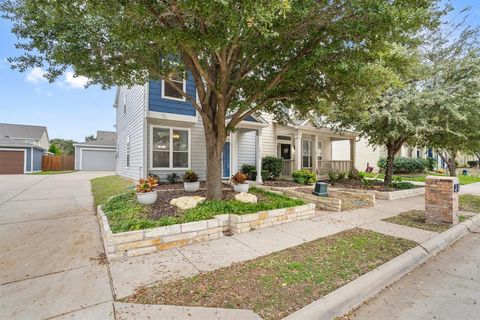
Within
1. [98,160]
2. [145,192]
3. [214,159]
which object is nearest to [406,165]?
[214,159]

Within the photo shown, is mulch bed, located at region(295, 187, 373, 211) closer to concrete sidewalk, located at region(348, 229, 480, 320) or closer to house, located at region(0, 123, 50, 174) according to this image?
concrete sidewalk, located at region(348, 229, 480, 320)

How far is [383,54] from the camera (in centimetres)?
504

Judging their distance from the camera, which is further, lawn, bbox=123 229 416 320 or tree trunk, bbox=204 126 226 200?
tree trunk, bbox=204 126 226 200

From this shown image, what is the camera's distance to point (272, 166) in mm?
12773

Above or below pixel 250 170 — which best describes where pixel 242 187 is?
below

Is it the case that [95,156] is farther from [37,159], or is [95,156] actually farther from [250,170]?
[250,170]

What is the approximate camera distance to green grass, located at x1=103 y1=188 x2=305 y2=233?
171 inches

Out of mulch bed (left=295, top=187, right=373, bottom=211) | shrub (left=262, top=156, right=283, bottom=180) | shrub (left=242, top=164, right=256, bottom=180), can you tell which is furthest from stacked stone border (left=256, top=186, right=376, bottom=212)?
shrub (left=262, top=156, right=283, bottom=180)

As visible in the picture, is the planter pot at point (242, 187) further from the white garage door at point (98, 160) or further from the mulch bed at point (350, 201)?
the white garage door at point (98, 160)

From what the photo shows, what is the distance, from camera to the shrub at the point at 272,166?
42.0 ft

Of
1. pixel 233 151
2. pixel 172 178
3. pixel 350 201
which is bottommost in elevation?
pixel 350 201

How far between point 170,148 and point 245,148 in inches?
169

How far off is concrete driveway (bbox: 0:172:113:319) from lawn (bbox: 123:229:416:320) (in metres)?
0.58

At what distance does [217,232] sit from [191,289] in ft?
6.37
